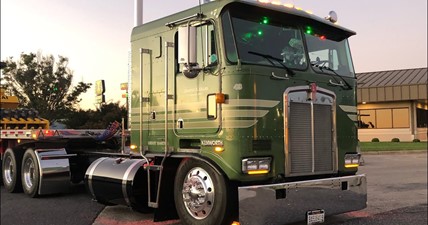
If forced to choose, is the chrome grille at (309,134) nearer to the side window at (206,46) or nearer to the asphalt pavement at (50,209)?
the side window at (206,46)

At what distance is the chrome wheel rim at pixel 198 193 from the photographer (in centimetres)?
559

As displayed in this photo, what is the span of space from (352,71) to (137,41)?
133 inches

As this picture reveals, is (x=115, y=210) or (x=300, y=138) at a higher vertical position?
(x=300, y=138)

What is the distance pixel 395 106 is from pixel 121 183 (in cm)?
3464

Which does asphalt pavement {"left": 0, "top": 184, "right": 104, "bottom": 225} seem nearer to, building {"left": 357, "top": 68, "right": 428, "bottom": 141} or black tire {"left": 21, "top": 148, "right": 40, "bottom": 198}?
black tire {"left": 21, "top": 148, "right": 40, "bottom": 198}

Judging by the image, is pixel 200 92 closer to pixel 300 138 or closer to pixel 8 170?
pixel 300 138

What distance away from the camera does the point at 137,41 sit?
23.4 feet

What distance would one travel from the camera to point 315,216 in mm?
5801

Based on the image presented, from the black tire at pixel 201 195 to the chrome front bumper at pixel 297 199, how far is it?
0.93 feet

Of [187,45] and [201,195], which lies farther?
[201,195]


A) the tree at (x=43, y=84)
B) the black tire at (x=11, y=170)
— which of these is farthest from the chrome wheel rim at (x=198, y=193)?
the tree at (x=43, y=84)

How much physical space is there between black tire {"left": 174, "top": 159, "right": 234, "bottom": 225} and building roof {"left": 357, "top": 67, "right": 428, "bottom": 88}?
31213 mm

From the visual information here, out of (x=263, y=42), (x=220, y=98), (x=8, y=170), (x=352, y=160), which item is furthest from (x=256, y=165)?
(x=8, y=170)

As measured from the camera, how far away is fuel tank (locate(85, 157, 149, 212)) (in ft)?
21.6
